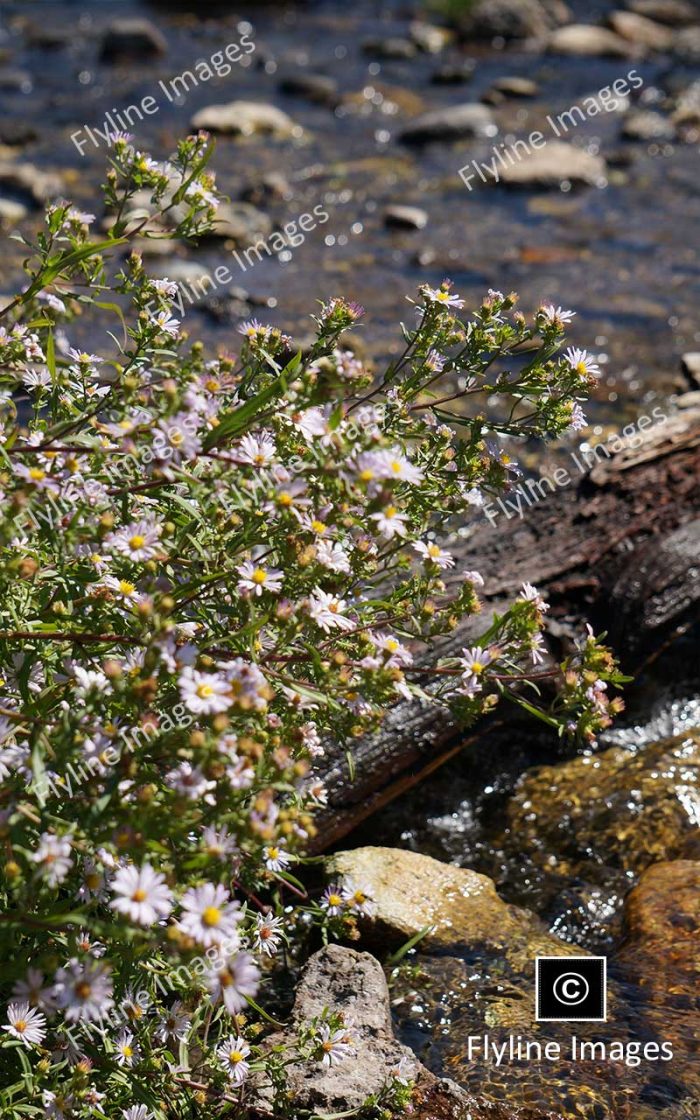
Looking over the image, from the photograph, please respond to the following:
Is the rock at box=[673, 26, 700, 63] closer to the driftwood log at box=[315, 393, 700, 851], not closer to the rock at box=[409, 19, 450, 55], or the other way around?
the rock at box=[409, 19, 450, 55]

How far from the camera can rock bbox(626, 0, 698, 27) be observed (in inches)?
550

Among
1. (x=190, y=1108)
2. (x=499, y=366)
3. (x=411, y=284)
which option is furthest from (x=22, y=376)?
(x=411, y=284)

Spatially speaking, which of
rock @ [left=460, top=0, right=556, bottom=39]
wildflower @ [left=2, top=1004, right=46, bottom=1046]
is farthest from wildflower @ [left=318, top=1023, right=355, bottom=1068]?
rock @ [left=460, top=0, right=556, bottom=39]

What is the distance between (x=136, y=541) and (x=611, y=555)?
274cm

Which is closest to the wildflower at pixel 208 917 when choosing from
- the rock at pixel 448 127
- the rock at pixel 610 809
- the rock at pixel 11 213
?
the rock at pixel 610 809

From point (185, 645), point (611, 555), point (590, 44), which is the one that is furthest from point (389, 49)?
point (185, 645)

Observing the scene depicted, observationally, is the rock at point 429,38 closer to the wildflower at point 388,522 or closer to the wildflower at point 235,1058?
the wildflower at point 388,522

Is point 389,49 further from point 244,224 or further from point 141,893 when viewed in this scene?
point 141,893

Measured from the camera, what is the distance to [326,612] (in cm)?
249

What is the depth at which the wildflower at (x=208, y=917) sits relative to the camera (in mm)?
1985

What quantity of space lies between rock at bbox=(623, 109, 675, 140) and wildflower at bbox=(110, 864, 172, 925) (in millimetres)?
10718

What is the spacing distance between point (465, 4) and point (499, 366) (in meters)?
8.31

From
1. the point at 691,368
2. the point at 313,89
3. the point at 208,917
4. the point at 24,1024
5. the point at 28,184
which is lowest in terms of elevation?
the point at 24,1024
